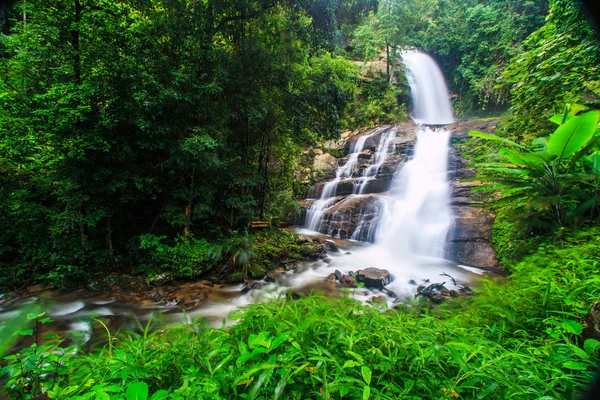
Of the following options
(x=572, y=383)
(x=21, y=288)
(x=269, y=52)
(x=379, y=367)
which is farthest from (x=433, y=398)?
(x=21, y=288)

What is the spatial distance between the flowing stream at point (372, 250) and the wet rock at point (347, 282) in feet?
0.92

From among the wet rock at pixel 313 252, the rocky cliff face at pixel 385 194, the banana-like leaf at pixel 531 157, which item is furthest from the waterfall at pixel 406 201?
the banana-like leaf at pixel 531 157

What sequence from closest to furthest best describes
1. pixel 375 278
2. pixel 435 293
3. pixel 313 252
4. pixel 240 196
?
1. pixel 435 293
2. pixel 375 278
3. pixel 240 196
4. pixel 313 252

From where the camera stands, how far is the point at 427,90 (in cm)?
2330

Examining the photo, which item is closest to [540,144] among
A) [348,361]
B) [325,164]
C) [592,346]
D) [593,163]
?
[593,163]

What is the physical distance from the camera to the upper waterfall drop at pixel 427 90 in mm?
22156

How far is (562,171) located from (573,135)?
0.83 metres

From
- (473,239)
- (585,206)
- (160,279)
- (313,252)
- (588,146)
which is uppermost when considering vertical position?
(588,146)

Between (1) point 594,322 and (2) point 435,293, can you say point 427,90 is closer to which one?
(2) point 435,293

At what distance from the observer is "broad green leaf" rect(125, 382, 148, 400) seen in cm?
116

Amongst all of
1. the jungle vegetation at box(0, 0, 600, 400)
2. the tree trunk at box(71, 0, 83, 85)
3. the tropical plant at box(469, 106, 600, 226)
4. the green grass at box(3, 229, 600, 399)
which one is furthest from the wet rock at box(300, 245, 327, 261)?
the tree trunk at box(71, 0, 83, 85)

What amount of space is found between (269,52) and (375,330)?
676 centimetres

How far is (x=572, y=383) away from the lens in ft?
4.12

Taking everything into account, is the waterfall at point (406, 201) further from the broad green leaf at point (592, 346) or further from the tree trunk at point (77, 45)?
the tree trunk at point (77, 45)
